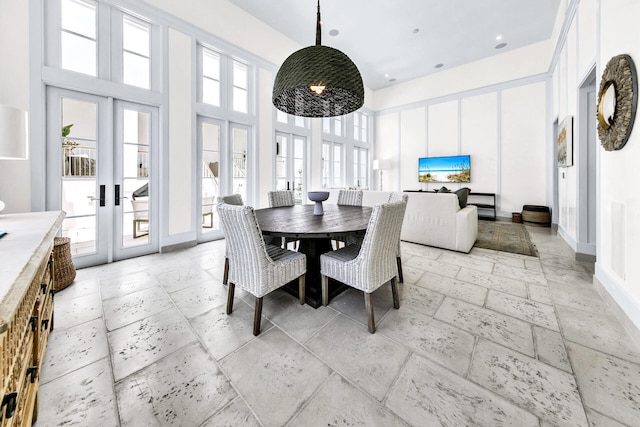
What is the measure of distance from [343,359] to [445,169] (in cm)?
690

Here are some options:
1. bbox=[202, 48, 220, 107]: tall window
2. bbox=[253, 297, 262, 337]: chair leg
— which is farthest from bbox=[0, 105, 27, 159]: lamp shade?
bbox=[202, 48, 220, 107]: tall window

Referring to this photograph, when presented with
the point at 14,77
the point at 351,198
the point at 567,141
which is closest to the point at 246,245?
the point at 351,198

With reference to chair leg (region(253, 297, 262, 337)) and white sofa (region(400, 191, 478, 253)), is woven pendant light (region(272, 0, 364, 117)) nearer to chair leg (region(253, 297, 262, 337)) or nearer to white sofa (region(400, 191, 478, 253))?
chair leg (region(253, 297, 262, 337))

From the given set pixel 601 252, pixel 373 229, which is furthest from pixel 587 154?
pixel 373 229

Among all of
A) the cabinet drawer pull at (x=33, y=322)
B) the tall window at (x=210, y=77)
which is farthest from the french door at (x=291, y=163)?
the cabinet drawer pull at (x=33, y=322)

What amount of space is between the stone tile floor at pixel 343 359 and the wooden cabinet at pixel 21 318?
0.29 m

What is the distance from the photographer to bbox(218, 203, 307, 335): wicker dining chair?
1.66m

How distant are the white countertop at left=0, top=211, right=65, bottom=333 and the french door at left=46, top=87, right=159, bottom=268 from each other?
1.36 metres

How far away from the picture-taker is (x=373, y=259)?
1790mm

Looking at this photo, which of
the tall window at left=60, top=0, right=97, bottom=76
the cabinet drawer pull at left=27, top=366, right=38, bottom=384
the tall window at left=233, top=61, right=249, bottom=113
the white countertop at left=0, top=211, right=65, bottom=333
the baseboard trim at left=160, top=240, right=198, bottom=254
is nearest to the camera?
the white countertop at left=0, top=211, right=65, bottom=333

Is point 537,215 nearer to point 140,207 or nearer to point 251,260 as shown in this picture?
point 251,260

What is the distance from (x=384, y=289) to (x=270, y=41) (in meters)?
5.03

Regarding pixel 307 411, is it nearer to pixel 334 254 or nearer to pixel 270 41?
pixel 334 254

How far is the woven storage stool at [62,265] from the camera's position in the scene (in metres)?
2.41
